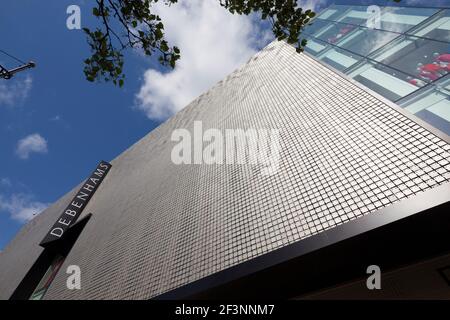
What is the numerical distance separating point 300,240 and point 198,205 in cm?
225

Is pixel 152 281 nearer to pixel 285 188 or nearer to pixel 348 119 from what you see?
pixel 285 188

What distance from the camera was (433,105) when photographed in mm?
3404

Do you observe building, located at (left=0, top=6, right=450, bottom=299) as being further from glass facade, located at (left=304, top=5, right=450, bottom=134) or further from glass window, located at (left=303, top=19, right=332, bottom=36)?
glass window, located at (left=303, top=19, right=332, bottom=36)

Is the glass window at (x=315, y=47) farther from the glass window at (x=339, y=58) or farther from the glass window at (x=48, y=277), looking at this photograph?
the glass window at (x=48, y=277)

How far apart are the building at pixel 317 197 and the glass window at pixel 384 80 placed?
27mm

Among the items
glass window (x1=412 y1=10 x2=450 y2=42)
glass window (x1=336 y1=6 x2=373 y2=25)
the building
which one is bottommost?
the building

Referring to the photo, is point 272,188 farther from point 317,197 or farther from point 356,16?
point 356,16

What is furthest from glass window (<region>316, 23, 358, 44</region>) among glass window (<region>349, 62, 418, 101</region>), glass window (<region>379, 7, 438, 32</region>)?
glass window (<region>349, 62, 418, 101</region>)

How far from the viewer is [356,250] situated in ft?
7.45

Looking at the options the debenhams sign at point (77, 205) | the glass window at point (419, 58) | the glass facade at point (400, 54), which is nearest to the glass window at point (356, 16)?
the glass facade at point (400, 54)

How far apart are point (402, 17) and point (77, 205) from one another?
1108 cm

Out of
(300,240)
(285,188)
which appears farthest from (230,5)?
(300,240)

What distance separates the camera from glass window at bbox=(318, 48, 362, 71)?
5.23 meters

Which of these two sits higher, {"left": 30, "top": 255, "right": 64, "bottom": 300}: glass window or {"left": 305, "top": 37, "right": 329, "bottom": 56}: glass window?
{"left": 305, "top": 37, "right": 329, "bottom": 56}: glass window
